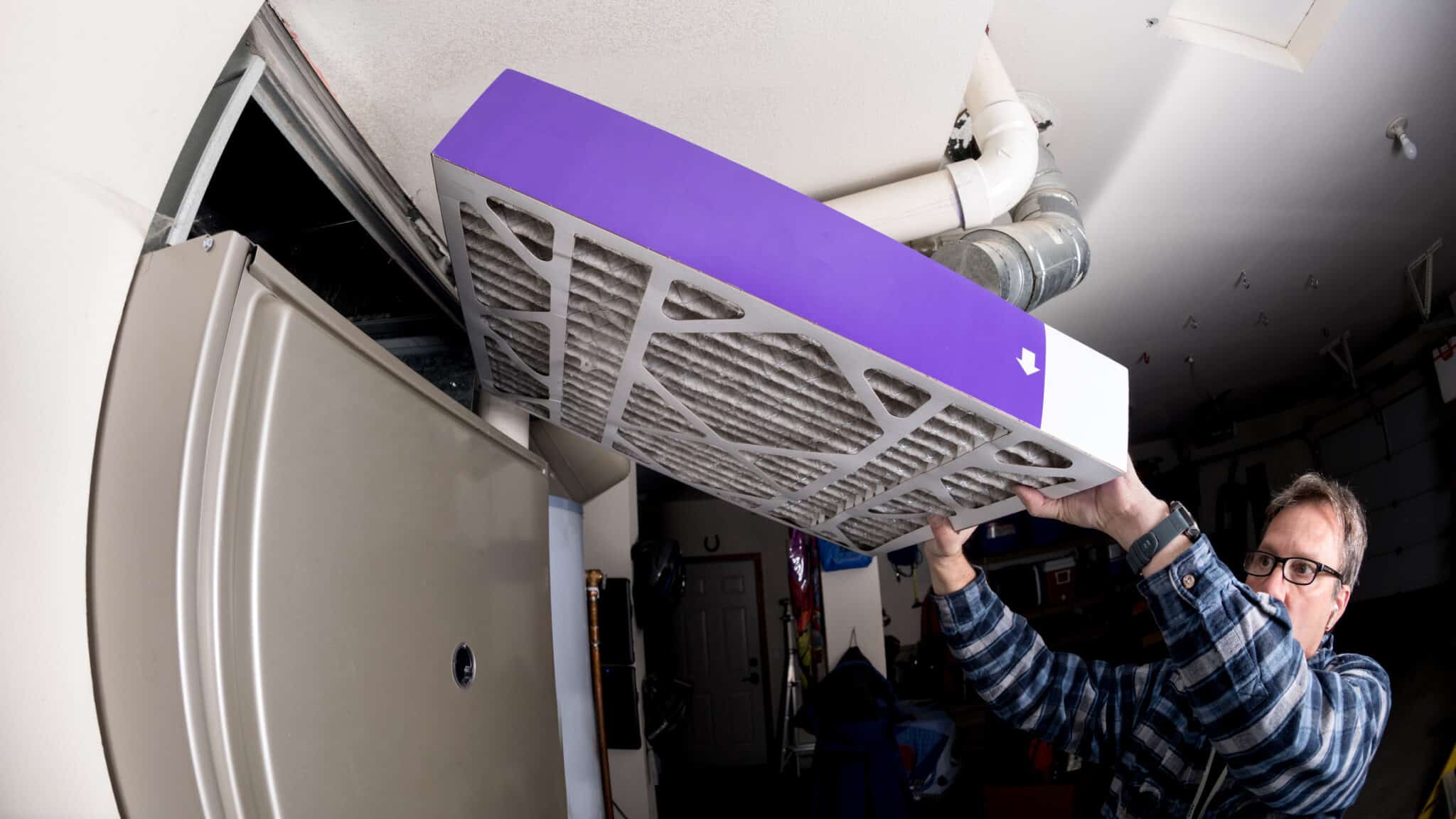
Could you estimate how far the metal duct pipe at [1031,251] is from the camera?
1631mm

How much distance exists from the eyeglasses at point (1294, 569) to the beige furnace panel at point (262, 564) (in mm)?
1256

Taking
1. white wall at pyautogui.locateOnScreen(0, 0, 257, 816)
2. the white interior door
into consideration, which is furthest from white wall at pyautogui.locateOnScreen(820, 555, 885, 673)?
the white interior door

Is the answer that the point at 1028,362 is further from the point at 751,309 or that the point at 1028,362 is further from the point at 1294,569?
the point at 1294,569

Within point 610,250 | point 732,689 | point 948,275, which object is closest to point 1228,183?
point 948,275

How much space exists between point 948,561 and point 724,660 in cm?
557

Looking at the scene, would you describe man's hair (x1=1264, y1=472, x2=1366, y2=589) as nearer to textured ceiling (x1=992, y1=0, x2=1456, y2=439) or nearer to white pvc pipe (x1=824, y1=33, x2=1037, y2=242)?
white pvc pipe (x1=824, y1=33, x2=1037, y2=242)

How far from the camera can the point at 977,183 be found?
1.70m

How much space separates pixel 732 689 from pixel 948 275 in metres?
6.32

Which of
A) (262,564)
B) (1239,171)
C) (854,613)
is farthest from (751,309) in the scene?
(854,613)

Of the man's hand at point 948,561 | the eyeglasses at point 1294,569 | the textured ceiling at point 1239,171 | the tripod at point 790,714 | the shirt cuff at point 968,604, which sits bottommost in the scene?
the tripod at point 790,714

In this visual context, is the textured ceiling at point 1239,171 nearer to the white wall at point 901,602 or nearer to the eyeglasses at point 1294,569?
the eyeglasses at point 1294,569

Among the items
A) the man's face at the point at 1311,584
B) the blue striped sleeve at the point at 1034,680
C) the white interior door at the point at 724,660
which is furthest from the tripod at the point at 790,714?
the man's face at the point at 1311,584

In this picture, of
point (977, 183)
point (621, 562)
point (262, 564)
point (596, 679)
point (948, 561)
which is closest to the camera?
point (262, 564)

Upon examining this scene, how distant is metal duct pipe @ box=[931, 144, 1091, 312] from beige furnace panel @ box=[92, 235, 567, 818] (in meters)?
1.19
